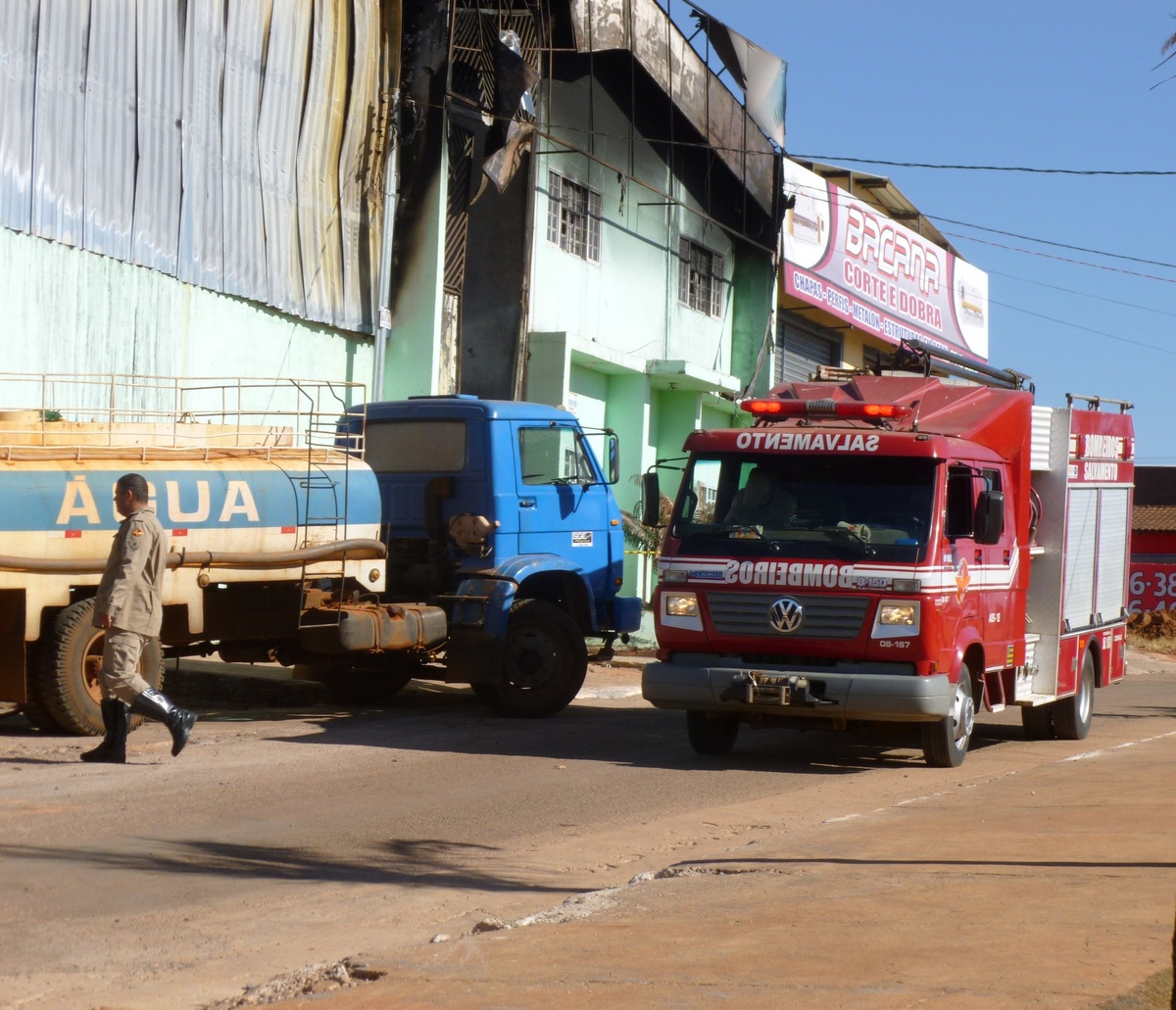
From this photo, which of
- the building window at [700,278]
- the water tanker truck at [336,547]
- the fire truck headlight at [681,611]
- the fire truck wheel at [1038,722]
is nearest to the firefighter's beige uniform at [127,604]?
the water tanker truck at [336,547]

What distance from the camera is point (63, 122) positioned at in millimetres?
15688

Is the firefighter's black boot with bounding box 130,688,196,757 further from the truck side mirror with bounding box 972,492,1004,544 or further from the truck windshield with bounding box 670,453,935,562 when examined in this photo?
the truck side mirror with bounding box 972,492,1004,544

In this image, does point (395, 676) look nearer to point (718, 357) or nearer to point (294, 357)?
point (294, 357)

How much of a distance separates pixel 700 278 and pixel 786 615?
65.7 feet

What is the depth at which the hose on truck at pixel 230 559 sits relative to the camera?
10.5 meters

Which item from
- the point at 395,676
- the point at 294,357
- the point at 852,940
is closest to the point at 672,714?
the point at 395,676

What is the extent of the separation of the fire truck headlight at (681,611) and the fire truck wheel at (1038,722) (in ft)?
13.6

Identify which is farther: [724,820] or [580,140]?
[580,140]

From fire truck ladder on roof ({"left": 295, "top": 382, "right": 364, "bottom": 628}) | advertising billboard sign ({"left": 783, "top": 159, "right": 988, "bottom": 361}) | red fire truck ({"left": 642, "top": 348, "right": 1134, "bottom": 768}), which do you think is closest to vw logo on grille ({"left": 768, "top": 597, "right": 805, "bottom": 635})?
red fire truck ({"left": 642, "top": 348, "right": 1134, "bottom": 768})

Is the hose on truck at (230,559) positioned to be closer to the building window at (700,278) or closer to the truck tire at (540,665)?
the truck tire at (540,665)

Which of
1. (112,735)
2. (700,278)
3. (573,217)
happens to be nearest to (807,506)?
(112,735)

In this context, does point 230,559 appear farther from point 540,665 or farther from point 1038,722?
point 1038,722

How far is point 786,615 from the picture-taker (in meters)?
11.0

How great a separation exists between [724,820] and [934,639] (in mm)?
2614
